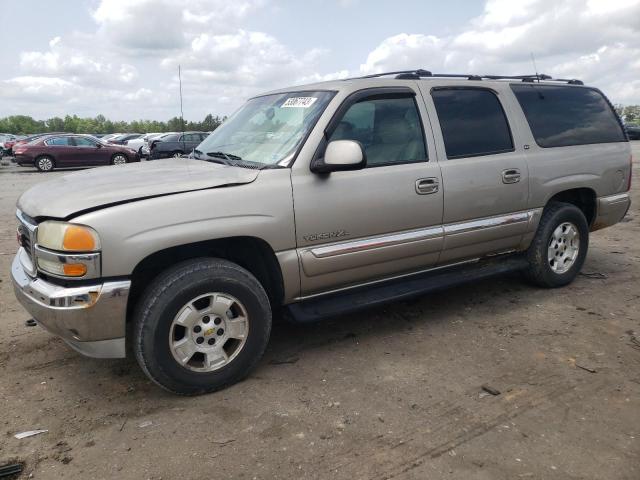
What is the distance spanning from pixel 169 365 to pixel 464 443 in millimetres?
1622

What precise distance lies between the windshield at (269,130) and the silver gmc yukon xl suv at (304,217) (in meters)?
0.02

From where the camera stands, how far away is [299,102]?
370cm

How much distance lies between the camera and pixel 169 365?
2.91m

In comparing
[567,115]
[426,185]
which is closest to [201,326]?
[426,185]

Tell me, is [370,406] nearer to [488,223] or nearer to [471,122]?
[488,223]

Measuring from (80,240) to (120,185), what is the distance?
460 millimetres

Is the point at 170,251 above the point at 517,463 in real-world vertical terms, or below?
above

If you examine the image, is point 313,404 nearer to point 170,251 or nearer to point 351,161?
point 170,251

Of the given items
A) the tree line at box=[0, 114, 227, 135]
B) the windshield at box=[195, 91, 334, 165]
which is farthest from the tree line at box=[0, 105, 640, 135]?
the windshield at box=[195, 91, 334, 165]

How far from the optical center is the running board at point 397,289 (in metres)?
3.42

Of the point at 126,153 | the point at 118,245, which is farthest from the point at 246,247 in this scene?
the point at 126,153

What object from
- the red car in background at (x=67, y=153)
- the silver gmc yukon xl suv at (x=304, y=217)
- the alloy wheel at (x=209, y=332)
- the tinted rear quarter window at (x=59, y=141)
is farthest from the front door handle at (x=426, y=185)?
the tinted rear quarter window at (x=59, y=141)

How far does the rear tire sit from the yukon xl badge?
64.4ft

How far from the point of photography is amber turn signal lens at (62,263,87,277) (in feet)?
8.79
